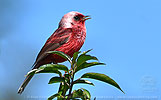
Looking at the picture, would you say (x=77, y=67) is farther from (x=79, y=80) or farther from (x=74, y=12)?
(x=74, y=12)

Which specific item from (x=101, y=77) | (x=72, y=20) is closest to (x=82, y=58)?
(x=101, y=77)

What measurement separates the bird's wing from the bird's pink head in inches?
3.1

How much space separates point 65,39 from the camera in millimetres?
2881

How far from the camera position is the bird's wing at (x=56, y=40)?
2.74 m

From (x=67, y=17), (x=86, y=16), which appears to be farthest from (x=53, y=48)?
(x=86, y=16)

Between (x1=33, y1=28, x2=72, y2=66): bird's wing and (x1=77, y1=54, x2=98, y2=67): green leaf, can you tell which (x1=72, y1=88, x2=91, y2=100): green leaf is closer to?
(x1=77, y1=54, x2=98, y2=67): green leaf

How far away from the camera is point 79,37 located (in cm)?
289

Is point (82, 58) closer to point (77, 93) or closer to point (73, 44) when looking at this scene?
point (77, 93)

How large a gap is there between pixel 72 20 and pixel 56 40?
0.37m

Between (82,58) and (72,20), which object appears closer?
(82,58)

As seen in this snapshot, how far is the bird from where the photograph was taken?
8.98ft

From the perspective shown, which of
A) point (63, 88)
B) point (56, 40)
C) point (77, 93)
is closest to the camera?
point (77, 93)

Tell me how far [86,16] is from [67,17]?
1.03 ft

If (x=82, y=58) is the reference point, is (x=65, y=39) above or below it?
above
